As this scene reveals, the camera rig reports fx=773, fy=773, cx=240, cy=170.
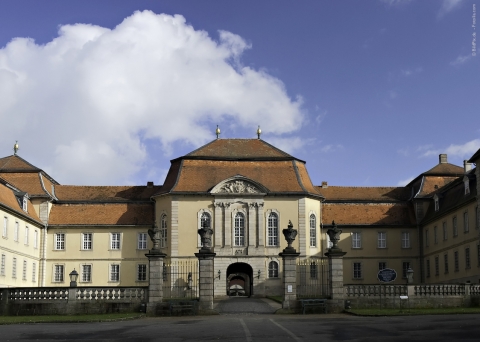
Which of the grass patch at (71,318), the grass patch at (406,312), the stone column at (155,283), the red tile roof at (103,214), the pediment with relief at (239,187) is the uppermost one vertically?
the pediment with relief at (239,187)

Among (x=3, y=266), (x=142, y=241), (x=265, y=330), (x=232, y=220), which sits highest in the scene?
(x=232, y=220)

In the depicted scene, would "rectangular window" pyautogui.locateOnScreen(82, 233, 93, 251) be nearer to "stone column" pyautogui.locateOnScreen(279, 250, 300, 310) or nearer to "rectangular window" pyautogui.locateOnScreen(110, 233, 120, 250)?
"rectangular window" pyautogui.locateOnScreen(110, 233, 120, 250)

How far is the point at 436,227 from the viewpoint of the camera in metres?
56.8

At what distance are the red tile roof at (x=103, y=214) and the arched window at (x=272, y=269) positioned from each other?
32.5 feet

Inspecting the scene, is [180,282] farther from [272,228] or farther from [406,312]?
[406,312]

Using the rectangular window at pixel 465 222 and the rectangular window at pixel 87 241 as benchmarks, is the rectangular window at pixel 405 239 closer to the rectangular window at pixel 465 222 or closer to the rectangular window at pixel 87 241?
the rectangular window at pixel 465 222

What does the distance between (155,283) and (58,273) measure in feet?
93.0

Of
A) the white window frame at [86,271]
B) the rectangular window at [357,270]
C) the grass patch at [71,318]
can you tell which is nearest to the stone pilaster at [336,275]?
the grass patch at [71,318]

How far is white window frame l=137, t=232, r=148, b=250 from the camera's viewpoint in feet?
194

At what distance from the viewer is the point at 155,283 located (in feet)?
107

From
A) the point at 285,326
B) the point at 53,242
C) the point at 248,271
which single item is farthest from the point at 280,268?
the point at 285,326

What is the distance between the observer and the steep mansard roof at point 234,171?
56.9m

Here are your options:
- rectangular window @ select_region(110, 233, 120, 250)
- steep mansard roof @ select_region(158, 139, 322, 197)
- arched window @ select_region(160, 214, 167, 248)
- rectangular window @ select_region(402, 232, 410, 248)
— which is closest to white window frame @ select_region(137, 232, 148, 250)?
rectangular window @ select_region(110, 233, 120, 250)

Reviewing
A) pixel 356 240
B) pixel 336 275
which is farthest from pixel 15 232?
pixel 336 275
